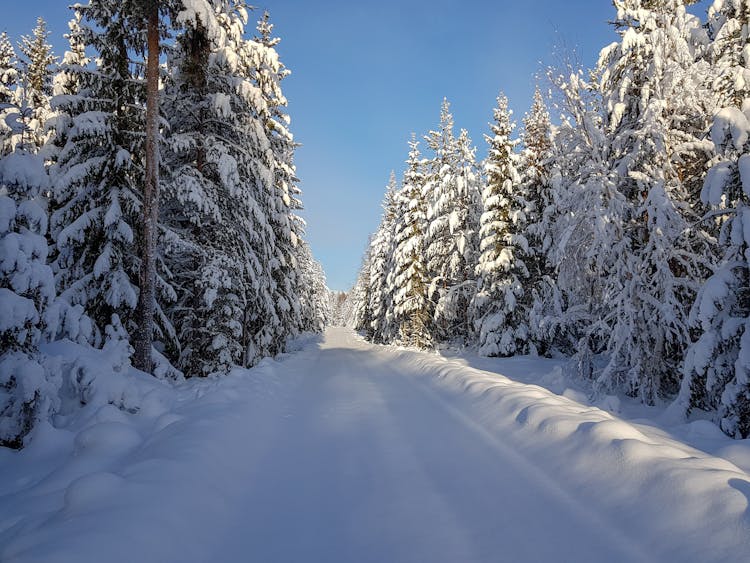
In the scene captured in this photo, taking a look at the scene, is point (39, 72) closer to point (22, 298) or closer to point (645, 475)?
point (22, 298)

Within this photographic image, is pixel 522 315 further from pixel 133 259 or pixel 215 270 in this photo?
pixel 133 259

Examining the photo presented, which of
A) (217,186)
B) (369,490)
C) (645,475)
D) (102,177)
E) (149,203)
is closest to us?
(645,475)

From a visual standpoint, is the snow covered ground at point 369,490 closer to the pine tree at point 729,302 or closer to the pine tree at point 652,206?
the pine tree at point 729,302

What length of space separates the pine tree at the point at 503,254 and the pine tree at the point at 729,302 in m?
11.4

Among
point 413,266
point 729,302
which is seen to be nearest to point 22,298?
point 729,302

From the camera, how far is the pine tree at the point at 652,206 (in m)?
10.0

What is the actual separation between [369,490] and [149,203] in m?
8.83

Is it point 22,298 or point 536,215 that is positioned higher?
point 536,215

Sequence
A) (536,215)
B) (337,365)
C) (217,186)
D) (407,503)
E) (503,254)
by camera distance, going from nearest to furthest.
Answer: (407,503), (217,186), (337,365), (503,254), (536,215)

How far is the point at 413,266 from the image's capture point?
87.4 feet

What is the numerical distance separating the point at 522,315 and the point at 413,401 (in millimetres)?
12655

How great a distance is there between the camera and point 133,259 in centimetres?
1085

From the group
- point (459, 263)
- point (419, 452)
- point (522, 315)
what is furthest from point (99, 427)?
point (459, 263)

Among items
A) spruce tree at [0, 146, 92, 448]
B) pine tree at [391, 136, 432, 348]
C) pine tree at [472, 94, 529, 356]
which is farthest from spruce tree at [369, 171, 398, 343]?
spruce tree at [0, 146, 92, 448]
